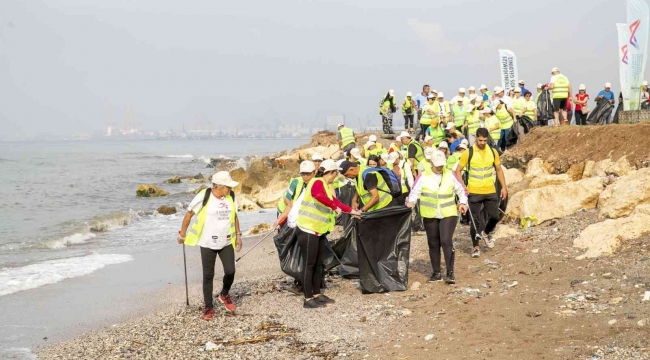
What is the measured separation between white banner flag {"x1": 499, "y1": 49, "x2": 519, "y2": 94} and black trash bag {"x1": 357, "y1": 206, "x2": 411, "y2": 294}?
1365 centimetres

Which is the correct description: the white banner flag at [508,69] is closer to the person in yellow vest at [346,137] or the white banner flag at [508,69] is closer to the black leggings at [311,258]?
the person in yellow vest at [346,137]

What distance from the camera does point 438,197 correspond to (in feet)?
27.7

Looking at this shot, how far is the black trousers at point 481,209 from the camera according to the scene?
9672 mm

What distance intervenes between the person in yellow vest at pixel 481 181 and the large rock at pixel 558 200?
53.5 inches

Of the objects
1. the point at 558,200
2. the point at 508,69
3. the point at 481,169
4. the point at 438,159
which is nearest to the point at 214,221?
the point at 438,159

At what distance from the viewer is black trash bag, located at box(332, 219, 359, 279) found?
30.3 ft

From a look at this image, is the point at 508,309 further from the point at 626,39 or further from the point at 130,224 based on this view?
the point at 130,224

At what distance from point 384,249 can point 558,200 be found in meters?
3.86

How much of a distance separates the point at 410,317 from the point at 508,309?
1047 mm

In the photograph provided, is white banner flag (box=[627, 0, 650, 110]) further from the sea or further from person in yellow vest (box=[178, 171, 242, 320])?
person in yellow vest (box=[178, 171, 242, 320])

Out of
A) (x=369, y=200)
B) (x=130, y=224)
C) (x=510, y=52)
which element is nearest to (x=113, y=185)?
(x=130, y=224)

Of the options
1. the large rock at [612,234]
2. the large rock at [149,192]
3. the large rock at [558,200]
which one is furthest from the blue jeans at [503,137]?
the large rock at [149,192]

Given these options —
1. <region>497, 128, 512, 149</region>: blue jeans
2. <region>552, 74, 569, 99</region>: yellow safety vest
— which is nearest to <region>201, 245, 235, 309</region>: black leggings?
<region>497, 128, 512, 149</region>: blue jeans

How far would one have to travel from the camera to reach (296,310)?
801 cm
